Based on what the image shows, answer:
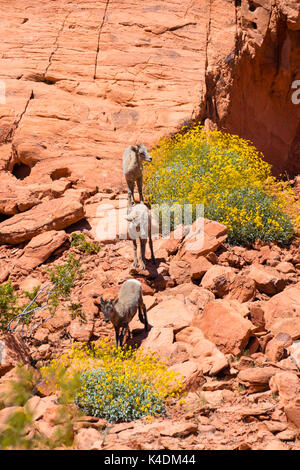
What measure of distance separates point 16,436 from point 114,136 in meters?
9.23

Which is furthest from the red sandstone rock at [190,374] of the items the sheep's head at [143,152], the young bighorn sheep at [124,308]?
the sheep's head at [143,152]

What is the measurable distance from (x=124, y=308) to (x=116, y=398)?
1.30m

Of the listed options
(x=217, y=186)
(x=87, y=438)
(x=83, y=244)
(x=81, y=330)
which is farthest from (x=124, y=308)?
(x=217, y=186)

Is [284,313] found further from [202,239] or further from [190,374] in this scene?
A: [202,239]

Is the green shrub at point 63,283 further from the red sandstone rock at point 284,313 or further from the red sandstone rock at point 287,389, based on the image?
the red sandstone rock at point 287,389

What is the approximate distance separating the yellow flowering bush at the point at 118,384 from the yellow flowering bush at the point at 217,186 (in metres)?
4.10

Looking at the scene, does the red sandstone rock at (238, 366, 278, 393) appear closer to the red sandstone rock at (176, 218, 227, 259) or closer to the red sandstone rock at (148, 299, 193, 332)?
the red sandstone rock at (148, 299, 193, 332)

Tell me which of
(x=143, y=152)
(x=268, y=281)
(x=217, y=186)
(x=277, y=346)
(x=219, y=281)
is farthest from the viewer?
(x=217, y=186)

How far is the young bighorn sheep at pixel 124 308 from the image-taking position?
219 inches

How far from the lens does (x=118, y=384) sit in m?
4.83

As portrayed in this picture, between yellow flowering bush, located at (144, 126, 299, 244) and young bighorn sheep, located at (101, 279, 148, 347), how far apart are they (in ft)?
10.2

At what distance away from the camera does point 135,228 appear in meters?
7.21
